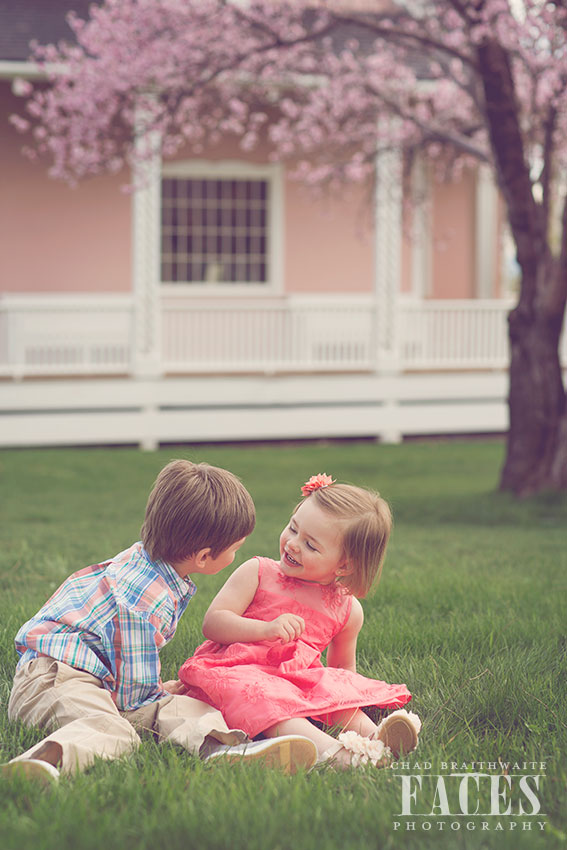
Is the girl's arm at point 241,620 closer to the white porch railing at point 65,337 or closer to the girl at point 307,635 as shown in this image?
the girl at point 307,635

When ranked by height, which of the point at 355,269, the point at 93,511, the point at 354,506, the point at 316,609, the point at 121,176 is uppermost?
the point at 121,176

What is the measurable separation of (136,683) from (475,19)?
20.4 feet

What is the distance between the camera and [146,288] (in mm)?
12547

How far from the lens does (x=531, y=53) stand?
30.0ft

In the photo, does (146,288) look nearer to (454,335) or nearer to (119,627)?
(454,335)

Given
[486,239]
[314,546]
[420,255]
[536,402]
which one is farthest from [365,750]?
[486,239]

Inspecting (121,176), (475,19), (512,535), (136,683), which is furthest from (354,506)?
(121,176)

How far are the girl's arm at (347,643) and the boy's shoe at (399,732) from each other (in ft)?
1.41

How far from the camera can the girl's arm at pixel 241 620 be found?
2.94 metres

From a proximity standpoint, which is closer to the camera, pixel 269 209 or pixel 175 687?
pixel 175 687

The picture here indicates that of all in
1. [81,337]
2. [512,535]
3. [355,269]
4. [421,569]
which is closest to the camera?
[421,569]

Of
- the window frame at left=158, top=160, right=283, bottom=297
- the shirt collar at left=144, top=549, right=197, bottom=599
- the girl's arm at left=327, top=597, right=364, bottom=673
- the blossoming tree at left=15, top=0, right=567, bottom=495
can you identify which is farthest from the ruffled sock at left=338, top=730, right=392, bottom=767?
the window frame at left=158, top=160, right=283, bottom=297

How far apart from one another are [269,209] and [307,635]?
12.4 m

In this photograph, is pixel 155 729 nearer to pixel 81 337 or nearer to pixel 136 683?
pixel 136 683
